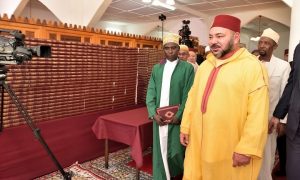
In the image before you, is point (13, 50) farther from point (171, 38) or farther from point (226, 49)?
point (226, 49)

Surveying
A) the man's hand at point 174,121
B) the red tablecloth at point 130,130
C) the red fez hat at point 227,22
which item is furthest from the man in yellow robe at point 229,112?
the red tablecloth at point 130,130

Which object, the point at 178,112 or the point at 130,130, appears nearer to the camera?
the point at 178,112

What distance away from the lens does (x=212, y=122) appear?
1604 millimetres

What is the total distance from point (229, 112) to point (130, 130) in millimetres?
1376

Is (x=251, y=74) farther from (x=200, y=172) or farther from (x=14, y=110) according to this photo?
(x=14, y=110)

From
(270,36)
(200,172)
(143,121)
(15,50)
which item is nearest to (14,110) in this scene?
(15,50)

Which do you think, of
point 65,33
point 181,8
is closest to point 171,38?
point 65,33

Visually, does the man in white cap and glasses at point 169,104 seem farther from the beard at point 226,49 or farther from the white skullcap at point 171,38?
the beard at point 226,49

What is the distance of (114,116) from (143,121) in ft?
1.45

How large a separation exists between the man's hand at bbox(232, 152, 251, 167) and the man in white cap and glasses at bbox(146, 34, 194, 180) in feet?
2.70

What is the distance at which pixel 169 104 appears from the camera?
2.40 meters

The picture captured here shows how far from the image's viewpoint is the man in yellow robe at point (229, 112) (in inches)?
58.7

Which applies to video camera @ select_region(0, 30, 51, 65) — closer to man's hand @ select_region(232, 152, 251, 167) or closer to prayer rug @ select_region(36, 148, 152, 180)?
prayer rug @ select_region(36, 148, 152, 180)

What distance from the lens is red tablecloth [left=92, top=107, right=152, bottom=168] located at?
2.61 meters
